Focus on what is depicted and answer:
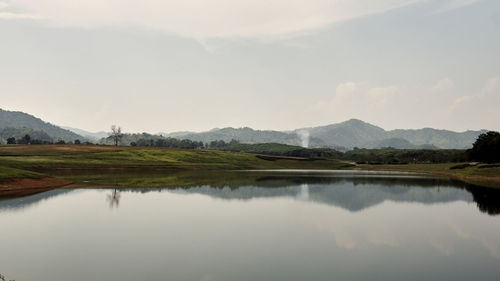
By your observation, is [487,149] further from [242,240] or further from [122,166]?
[242,240]

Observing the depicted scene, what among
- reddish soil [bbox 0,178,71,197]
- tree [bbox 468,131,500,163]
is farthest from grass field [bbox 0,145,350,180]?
tree [bbox 468,131,500,163]

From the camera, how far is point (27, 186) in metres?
77.0

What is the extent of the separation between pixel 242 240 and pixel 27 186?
6530cm

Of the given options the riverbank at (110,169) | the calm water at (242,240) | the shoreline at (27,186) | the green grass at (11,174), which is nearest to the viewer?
the calm water at (242,240)

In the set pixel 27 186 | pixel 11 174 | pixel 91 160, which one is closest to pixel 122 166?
pixel 91 160

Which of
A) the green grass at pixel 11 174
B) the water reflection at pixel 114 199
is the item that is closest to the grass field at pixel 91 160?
the green grass at pixel 11 174

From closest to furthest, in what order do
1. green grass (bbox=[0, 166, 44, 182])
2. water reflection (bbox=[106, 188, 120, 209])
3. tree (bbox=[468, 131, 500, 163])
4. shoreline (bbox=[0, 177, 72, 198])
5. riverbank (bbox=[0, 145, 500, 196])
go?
1. water reflection (bbox=[106, 188, 120, 209])
2. shoreline (bbox=[0, 177, 72, 198])
3. green grass (bbox=[0, 166, 44, 182])
4. riverbank (bbox=[0, 145, 500, 196])
5. tree (bbox=[468, 131, 500, 163])

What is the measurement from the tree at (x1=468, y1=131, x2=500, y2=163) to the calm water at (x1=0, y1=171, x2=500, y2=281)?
123367 mm

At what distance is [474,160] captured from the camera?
191 metres

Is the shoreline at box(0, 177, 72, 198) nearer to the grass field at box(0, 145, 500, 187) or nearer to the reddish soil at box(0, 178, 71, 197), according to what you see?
the reddish soil at box(0, 178, 71, 197)

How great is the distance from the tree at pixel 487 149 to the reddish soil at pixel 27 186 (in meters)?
181

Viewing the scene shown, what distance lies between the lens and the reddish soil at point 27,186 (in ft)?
225

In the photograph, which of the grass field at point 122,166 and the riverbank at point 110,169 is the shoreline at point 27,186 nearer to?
the riverbank at point 110,169

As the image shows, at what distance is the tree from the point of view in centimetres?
16150
